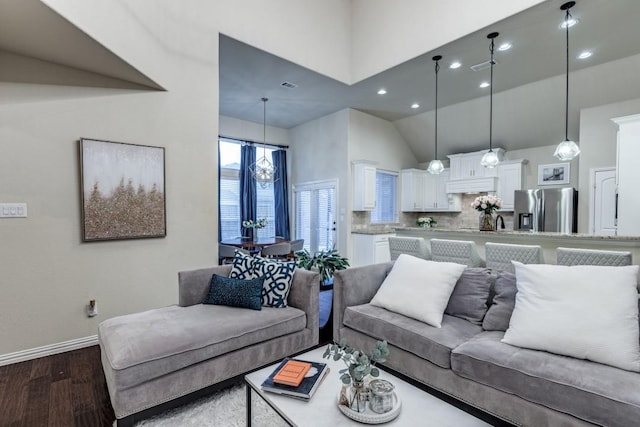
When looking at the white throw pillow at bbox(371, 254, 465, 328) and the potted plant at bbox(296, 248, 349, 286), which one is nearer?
the white throw pillow at bbox(371, 254, 465, 328)

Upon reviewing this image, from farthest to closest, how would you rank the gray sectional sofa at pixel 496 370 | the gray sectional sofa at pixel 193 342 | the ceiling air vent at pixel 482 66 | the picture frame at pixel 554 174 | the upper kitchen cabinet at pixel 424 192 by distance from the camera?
the upper kitchen cabinet at pixel 424 192, the picture frame at pixel 554 174, the ceiling air vent at pixel 482 66, the gray sectional sofa at pixel 193 342, the gray sectional sofa at pixel 496 370

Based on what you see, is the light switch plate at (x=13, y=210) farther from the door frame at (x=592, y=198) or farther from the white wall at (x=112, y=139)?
the door frame at (x=592, y=198)

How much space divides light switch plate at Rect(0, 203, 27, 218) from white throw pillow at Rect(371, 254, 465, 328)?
3.10m

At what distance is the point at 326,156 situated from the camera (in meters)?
6.39

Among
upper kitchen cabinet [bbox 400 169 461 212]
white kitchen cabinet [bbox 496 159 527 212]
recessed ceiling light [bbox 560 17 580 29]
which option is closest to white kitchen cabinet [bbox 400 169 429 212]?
upper kitchen cabinet [bbox 400 169 461 212]

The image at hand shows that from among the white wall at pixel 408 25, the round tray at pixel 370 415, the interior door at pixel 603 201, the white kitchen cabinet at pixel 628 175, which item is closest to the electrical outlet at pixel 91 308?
the round tray at pixel 370 415

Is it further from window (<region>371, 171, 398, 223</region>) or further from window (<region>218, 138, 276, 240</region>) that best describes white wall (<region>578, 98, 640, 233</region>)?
window (<region>218, 138, 276, 240</region>)

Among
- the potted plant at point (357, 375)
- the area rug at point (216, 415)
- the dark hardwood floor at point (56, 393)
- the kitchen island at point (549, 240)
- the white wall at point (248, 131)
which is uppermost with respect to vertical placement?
the white wall at point (248, 131)

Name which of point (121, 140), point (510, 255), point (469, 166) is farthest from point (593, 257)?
point (121, 140)

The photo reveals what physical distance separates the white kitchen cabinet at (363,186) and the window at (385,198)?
54 centimetres

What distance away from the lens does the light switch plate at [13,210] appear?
8.48 ft

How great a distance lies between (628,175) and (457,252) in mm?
2635

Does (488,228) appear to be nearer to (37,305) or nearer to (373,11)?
(373,11)

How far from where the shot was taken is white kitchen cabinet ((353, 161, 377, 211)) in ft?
19.6
